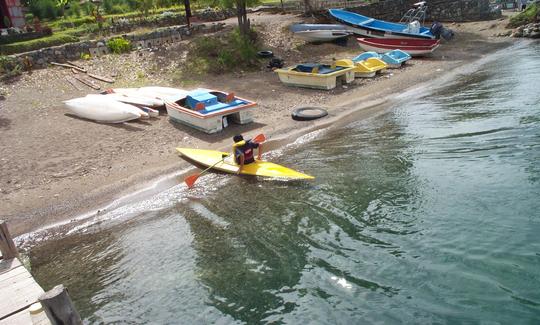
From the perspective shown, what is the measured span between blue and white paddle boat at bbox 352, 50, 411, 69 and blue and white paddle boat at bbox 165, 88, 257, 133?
955 cm

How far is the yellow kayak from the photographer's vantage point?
1101 cm

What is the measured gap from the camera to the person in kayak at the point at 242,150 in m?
11.5

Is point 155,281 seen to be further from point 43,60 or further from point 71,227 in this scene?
point 43,60

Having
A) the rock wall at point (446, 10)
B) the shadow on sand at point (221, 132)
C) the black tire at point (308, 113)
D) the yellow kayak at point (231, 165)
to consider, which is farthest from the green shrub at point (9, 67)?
the rock wall at point (446, 10)

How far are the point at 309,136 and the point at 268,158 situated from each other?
7.41 feet

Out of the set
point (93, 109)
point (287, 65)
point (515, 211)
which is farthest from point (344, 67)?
point (515, 211)

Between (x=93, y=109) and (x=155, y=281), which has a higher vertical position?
(x=93, y=109)

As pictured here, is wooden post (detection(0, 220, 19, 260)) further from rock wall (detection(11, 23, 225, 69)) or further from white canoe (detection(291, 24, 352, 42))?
white canoe (detection(291, 24, 352, 42))

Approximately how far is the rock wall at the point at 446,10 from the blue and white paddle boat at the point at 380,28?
5.95 m

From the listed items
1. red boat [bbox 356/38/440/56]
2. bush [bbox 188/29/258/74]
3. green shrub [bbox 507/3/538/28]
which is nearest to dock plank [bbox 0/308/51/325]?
bush [bbox 188/29/258/74]

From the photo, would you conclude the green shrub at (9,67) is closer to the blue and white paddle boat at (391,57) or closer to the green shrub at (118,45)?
the green shrub at (118,45)

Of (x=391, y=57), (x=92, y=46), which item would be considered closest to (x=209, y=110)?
(x=92, y=46)

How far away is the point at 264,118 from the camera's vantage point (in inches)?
643

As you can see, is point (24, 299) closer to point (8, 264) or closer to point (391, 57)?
point (8, 264)
